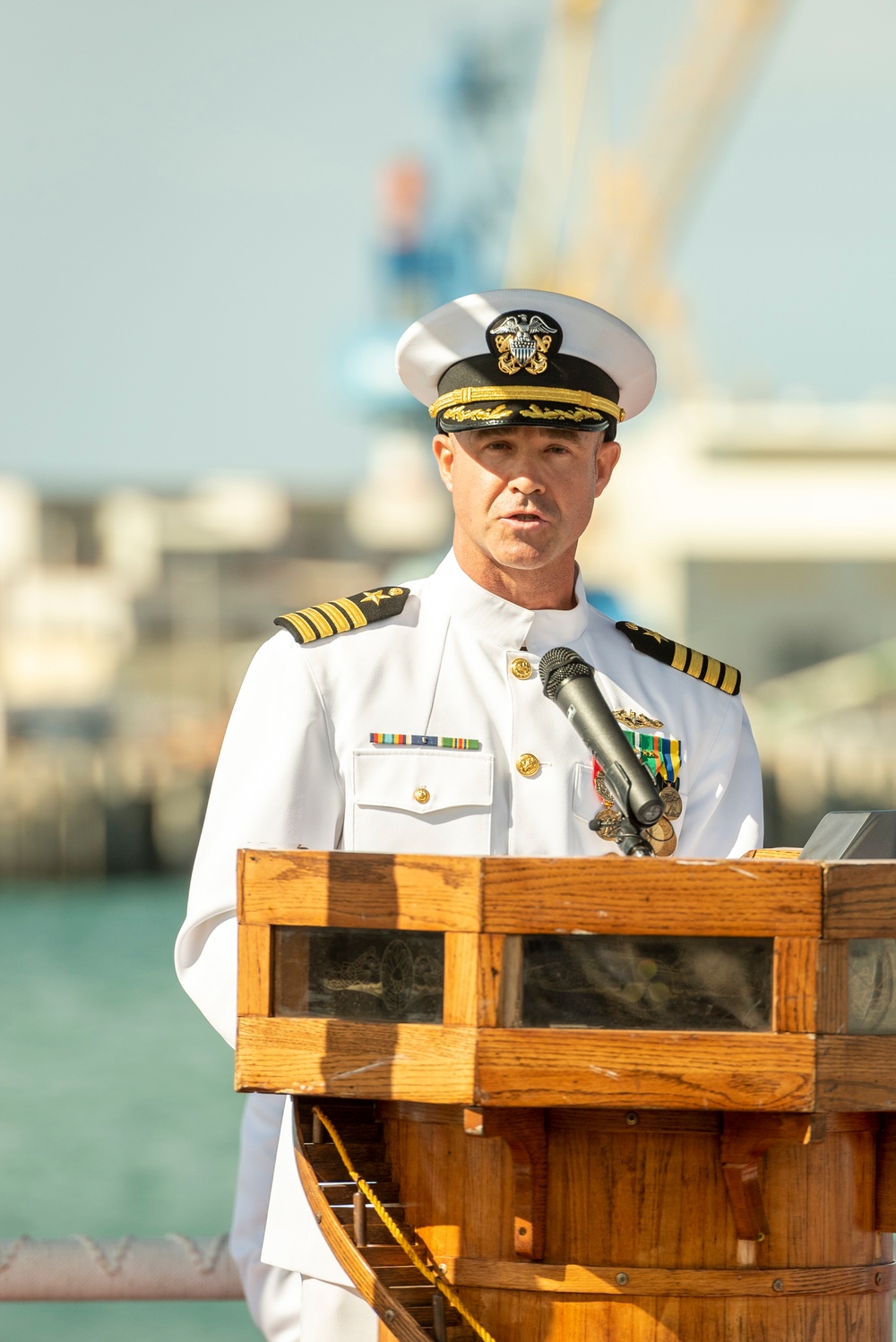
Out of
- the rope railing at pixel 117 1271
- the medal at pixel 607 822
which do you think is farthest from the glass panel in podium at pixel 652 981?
the rope railing at pixel 117 1271

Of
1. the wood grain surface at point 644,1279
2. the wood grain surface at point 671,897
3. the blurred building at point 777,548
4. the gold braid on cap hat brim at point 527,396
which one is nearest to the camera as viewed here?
the wood grain surface at point 671,897

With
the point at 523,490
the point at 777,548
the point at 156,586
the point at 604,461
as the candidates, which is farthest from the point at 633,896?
the point at 156,586

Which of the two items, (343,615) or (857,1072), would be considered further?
(343,615)

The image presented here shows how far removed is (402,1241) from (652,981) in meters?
0.42

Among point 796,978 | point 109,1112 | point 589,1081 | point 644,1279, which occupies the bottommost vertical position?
point 109,1112

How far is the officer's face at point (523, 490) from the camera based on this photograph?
2436 mm

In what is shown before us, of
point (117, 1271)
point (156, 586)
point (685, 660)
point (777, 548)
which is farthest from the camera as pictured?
point (156, 586)

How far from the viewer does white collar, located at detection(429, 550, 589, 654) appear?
260cm

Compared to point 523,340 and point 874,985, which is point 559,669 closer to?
point 523,340

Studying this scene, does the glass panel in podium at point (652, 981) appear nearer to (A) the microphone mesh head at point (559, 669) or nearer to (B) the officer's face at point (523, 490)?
(A) the microphone mesh head at point (559, 669)

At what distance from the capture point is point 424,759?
8.05 feet

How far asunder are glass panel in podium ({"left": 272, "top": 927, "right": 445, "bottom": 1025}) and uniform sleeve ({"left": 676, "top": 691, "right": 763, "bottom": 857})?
83cm

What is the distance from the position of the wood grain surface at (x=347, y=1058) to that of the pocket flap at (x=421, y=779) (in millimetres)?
616

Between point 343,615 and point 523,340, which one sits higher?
point 523,340
